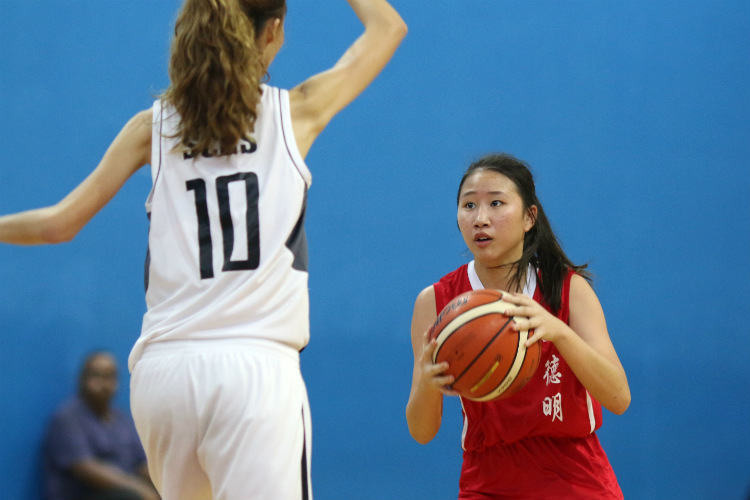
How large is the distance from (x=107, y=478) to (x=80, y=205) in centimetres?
247

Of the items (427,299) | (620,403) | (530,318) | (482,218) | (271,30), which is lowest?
(620,403)

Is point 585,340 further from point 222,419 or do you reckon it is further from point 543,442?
point 222,419

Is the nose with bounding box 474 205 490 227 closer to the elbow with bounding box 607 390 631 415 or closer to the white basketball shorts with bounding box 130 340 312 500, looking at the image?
the elbow with bounding box 607 390 631 415

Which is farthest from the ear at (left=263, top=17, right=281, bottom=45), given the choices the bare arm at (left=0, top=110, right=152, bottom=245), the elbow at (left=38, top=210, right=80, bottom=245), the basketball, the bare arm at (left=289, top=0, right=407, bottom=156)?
the basketball

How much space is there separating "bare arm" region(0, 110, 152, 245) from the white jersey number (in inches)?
6.7

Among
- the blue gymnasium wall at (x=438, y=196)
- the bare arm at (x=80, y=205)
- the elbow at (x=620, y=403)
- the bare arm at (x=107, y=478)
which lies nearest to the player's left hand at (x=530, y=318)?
the elbow at (x=620, y=403)

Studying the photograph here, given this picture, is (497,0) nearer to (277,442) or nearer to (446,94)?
(446,94)

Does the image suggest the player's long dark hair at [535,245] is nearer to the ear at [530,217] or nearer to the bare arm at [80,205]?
the ear at [530,217]

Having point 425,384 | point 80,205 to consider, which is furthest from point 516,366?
point 80,205

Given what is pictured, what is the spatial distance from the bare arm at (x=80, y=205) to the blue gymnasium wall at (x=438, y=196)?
2787 mm

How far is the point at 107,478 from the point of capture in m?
3.96

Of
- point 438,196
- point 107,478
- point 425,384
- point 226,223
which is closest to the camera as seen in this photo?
point 226,223

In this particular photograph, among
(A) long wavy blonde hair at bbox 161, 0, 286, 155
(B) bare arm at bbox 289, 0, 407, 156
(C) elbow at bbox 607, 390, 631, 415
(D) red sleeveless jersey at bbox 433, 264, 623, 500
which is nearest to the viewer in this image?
(A) long wavy blonde hair at bbox 161, 0, 286, 155

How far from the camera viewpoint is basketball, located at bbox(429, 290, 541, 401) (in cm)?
221
